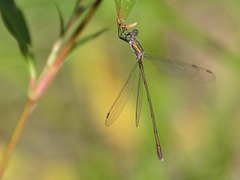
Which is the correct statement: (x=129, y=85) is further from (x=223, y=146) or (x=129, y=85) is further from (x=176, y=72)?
(x=223, y=146)

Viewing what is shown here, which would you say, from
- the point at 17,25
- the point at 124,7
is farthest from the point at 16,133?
the point at 124,7

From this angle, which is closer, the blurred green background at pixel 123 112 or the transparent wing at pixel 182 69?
the blurred green background at pixel 123 112

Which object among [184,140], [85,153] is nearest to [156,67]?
[184,140]

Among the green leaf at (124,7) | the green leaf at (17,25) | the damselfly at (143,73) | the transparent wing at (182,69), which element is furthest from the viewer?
the transparent wing at (182,69)

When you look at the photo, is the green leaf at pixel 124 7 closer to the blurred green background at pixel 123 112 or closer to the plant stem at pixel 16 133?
the plant stem at pixel 16 133

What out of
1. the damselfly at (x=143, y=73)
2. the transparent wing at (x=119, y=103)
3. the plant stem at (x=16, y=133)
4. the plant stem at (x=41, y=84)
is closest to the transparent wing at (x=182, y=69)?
the damselfly at (x=143, y=73)

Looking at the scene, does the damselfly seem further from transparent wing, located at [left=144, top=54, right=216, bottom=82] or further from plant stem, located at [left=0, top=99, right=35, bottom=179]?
plant stem, located at [left=0, top=99, right=35, bottom=179]

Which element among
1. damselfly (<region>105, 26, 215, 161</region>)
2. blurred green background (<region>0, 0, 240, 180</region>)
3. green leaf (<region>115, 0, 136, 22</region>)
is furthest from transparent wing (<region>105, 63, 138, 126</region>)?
green leaf (<region>115, 0, 136, 22</region>)
